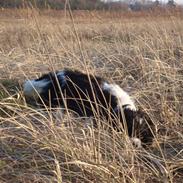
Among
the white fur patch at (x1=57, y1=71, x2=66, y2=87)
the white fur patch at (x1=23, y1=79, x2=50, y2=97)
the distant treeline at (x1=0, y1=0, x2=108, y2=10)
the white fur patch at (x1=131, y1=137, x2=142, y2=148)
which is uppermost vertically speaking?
the distant treeline at (x1=0, y1=0, x2=108, y2=10)

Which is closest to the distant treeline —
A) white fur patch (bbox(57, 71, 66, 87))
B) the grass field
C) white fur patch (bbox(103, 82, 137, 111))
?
the grass field

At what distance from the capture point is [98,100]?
3170 millimetres

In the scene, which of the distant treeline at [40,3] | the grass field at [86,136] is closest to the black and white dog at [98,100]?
the grass field at [86,136]

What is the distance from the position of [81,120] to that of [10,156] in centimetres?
59

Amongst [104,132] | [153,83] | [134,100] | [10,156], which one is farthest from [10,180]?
[153,83]

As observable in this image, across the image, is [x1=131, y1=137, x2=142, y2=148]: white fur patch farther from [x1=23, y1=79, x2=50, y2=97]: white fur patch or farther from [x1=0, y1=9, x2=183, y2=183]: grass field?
[x1=23, y1=79, x2=50, y2=97]: white fur patch

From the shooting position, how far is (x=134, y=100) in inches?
139

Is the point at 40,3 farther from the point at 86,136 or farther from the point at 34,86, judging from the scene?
the point at 86,136

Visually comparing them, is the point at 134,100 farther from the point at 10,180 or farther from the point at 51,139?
the point at 10,180

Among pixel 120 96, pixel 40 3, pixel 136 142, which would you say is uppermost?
pixel 40 3

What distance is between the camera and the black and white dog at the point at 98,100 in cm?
A: 298

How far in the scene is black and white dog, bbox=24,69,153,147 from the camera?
2984 mm

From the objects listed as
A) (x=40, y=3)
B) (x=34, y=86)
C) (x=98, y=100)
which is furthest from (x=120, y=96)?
(x=40, y=3)

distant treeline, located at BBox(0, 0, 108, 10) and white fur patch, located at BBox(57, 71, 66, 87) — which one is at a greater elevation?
distant treeline, located at BBox(0, 0, 108, 10)
